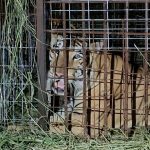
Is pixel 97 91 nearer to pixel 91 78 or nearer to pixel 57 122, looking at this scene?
pixel 91 78

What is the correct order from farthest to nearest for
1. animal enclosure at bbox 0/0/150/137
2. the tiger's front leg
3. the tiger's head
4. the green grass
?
1. the tiger's head
2. the tiger's front leg
3. animal enclosure at bbox 0/0/150/137
4. the green grass

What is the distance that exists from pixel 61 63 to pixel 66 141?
0.88 meters

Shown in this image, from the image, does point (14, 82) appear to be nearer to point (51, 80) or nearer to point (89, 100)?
point (51, 80)

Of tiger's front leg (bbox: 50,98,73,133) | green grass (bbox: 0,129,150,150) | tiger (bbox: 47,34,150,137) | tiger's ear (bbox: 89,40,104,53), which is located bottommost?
green grass (bbox: 0,129,150,150)

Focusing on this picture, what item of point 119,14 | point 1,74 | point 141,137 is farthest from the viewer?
point 119,14

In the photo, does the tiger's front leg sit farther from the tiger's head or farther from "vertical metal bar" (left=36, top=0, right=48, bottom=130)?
the tiger's head

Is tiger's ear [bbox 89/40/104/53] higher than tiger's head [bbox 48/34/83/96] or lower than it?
higher

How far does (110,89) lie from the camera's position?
173 inches

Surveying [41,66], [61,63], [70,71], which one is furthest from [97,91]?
[41,66]

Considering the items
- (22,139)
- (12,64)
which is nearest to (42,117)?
(22,139)

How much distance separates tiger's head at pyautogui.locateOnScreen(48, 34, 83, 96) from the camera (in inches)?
170

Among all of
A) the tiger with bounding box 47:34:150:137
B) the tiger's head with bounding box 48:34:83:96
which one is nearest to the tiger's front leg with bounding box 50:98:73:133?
the tiger with bounding box 47:34:150:137

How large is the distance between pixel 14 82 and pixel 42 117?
444 millimetres

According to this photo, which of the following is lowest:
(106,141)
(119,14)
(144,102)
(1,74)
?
(106,141)
